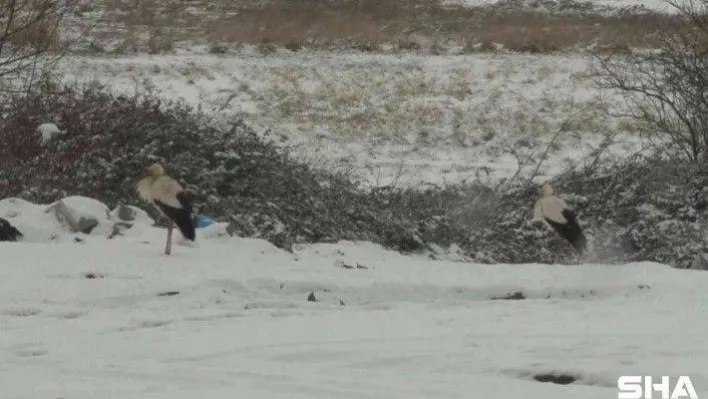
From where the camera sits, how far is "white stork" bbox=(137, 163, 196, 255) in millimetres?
10891

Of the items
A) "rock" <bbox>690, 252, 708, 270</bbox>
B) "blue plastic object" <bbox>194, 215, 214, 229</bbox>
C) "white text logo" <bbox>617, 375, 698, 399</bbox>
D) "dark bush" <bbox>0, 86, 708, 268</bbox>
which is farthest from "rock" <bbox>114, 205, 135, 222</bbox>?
"white text logo" <bbox>617, 375, 698, 399</bbox>

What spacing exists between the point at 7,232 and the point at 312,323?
4596 millimetres

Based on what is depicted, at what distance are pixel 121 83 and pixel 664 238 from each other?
13044 millimetres

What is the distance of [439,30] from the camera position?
34125 millimetres

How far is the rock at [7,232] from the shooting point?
1145cm

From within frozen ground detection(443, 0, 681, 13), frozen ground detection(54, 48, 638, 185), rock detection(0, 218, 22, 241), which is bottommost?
frozen ground detection(443, 0, 681, 13)

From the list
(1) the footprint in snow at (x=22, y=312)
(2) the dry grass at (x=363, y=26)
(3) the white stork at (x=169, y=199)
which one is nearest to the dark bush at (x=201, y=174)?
(3) the white stork at (x=169, y=199)

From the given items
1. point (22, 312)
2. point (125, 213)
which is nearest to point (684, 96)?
point (125, 213)

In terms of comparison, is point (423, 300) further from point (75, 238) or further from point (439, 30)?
point (439, 30)

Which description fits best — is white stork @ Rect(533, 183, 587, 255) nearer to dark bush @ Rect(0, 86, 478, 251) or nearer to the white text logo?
dark bush @ Rect(0, 86, 478, 251)

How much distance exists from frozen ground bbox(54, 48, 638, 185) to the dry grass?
5.24 ft

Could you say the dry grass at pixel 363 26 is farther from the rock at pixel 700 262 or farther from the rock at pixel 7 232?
the rock at pixel 7 232

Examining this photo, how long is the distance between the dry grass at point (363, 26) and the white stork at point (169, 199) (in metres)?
19.3

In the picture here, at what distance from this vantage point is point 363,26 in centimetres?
3409
